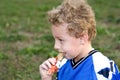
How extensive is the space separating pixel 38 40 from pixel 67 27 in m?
3.91

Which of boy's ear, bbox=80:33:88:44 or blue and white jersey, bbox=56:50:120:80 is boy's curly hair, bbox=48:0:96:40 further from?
blue and white jersey, bbox=56:50:120:80

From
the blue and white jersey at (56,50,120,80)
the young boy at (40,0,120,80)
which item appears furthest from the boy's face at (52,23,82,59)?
the blue and white jersey at (56,50,120,80)

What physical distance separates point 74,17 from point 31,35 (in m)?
4.23

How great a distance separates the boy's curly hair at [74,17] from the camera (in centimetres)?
339

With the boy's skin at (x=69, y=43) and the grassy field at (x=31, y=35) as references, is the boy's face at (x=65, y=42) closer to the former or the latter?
the boy's skin at (x=69, y=43)

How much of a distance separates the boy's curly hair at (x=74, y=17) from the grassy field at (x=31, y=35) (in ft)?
7.26

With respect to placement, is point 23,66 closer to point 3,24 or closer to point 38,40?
point 38,40

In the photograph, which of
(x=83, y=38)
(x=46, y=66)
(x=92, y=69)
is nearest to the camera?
(x=92, y=69)

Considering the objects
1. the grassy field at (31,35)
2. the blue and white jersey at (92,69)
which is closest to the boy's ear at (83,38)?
the blue and white jersey at (92,69)

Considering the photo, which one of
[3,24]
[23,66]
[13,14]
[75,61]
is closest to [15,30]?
[3,24]

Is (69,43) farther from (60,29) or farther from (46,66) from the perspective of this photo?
(46,66)

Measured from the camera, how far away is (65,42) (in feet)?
11.3

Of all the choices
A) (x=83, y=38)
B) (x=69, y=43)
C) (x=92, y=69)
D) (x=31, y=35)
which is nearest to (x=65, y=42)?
(x=69, y=43)

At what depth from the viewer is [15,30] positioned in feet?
25.6
